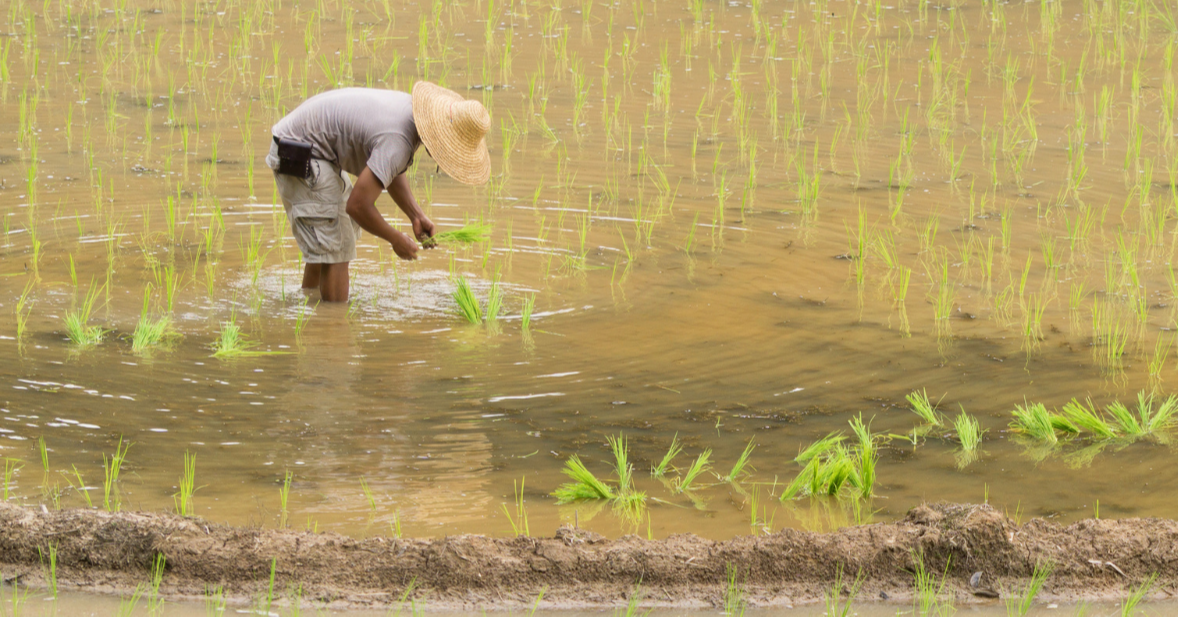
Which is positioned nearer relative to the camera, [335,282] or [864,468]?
[864,468]

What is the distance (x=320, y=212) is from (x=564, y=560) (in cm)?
233

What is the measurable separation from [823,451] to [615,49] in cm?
575

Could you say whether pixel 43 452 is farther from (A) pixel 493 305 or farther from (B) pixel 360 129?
(A) pixel 493 305

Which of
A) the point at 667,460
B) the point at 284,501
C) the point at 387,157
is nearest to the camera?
the point at 284,501

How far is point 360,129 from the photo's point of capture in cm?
419

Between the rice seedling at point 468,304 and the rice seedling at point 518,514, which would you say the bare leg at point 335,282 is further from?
the rice seedling at point 518,514

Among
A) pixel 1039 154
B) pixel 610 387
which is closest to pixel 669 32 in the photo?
pixel 1039 154

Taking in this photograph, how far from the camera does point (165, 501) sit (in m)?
2.82

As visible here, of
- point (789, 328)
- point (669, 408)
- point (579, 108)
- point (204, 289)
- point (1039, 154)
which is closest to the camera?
point (669, 408)

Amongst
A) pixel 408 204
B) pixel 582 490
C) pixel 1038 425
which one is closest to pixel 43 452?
pixel 582 490

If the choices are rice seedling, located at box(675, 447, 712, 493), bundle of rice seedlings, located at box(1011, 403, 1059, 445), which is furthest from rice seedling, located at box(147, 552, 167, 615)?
bundle of rice seedlings, located at box(1011, 403, 1059, 445)

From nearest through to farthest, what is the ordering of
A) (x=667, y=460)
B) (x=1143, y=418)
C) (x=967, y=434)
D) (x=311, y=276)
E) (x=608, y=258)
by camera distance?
(x=667, y=460)
(x=967, y=434)
(x=1143, y=418)
(x=311, y=276)
(x=608, y=258)

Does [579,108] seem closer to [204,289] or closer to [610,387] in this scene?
[204,289]

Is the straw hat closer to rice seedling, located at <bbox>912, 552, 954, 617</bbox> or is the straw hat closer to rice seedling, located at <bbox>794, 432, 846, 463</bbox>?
rice seedling, located at <bbox>794, 432, 846, 463</bbox>
